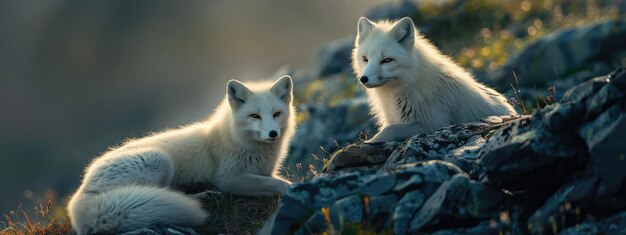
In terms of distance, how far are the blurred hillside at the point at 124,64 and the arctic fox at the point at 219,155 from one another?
18328 millimetres

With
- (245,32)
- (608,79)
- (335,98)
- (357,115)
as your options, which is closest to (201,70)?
(245,32)

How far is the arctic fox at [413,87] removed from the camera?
26.8ft

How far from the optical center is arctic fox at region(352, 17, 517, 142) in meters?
8.17

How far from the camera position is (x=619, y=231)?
4660 millimetres

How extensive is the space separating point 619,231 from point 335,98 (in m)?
13.4

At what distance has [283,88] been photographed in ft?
28.7

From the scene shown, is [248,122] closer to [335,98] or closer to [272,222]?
[272,222]

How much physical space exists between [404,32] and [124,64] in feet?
176

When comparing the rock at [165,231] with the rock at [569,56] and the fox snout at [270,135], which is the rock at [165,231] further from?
the rock at [569,56]

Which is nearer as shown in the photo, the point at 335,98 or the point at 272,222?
the point at 272,222

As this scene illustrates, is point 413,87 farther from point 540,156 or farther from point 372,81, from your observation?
point 540,156

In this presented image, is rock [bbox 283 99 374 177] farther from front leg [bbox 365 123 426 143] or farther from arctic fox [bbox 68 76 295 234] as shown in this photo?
front leg [bbox 365 123 426 143]

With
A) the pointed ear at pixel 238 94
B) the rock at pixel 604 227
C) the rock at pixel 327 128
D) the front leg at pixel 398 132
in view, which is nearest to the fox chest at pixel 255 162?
the pointed ear at pixel 238 94

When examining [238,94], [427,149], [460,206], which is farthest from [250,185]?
[460,206]
